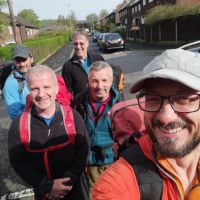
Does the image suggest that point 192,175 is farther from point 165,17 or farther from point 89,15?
point 89,15

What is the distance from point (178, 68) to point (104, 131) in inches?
64.8

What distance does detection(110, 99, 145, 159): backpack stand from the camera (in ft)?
6.21

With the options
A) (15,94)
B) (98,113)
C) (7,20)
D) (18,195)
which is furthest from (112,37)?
(98,113)

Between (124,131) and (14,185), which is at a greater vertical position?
(124,131)

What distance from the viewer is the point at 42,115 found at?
2479 millimetres

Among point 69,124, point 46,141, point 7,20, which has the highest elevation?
point 7,20

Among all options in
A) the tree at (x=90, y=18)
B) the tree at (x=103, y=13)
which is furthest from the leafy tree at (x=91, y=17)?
the tree at (x=103, y=13)

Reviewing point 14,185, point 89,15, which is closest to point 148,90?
point 14,185

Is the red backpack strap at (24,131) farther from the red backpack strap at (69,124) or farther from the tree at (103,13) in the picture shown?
the tree at (103,13)

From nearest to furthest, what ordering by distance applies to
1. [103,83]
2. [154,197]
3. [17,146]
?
1. [154,197]
2. [17,146]
3. [103,83]

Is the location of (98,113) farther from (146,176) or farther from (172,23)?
(172,23)

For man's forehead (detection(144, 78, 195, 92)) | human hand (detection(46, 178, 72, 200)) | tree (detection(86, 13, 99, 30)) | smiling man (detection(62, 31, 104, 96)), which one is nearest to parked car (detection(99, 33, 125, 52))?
smiling man (detection(62, 31, 104, 96))

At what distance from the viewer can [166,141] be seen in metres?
1.39

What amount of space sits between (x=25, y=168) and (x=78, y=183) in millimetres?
562
